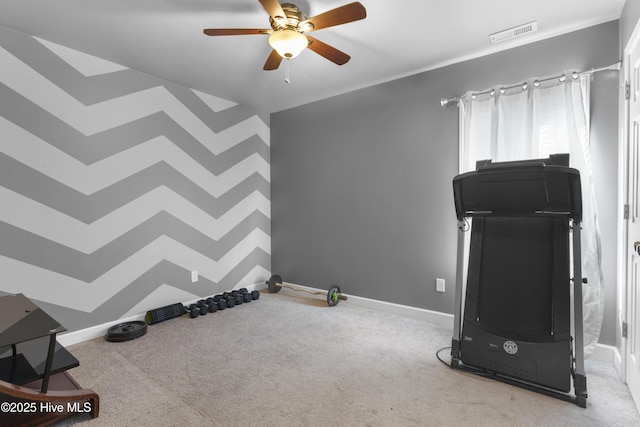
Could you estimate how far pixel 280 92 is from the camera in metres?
3.70

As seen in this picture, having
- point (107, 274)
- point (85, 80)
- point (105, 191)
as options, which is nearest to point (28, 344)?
point (107, 274)

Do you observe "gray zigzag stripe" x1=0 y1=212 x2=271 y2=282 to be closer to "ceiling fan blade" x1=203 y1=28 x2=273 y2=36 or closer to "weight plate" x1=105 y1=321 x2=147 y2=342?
"weight plate" x1=105 y1=321 x2=147 y2=342

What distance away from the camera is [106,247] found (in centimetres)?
288

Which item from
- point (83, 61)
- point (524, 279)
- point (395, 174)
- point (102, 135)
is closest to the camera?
point (524, 279)

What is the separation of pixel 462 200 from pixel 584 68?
1.37 m

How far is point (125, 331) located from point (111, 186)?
128 centimetres

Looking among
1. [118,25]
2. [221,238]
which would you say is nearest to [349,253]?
[221,238]

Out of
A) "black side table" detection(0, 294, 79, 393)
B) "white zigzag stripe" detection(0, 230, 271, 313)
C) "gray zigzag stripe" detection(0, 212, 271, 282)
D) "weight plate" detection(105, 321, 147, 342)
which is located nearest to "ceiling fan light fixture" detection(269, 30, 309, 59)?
"black side table" detection(0, 294, 79, 393)

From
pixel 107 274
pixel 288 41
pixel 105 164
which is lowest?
pixel 107 274

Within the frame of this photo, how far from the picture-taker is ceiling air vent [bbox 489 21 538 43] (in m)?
2.36

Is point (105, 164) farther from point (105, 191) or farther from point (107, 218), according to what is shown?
point (107, 218)

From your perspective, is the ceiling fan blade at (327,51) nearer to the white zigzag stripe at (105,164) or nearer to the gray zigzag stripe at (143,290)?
the white zigzag stripe at (105,164)

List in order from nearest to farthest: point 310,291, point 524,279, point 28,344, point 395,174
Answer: point 28,344
point 524,279
point 395,174
point 310,291

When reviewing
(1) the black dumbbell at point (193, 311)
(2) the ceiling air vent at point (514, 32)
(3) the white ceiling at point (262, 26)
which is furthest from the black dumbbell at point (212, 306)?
(2) the ceiling air vent at point (514, 32)
